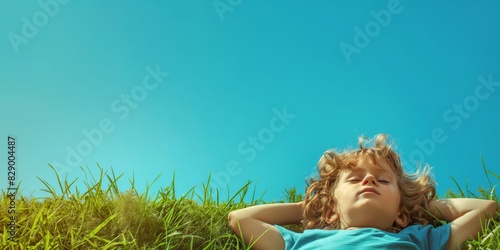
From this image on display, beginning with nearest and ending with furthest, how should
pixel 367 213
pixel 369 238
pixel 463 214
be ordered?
pixel 369 238, pixel 367 213, pixel 463 214

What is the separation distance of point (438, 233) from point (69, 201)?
1974 millimetres

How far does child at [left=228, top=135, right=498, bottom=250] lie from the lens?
9.05 ft

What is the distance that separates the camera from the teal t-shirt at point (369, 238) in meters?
2.63

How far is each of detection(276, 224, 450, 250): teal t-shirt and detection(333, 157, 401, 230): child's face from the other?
7cm

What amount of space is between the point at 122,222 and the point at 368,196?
1240 mm

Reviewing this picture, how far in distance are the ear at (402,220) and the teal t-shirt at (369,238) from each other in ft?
0.22

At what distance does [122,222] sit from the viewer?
290 centimetres

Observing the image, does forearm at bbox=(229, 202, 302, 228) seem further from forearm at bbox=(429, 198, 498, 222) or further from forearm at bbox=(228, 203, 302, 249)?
forearm at bbox=(429, 198, 498, 222)

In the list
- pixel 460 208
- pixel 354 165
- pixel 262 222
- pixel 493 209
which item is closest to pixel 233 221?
pixel 262 222

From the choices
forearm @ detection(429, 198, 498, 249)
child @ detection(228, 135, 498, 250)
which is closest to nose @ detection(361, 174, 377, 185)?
child @ detection(228, 135, 498, 250)

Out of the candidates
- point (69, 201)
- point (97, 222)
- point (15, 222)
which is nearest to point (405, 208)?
point (97, 222)

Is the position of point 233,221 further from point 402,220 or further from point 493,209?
point 493,209

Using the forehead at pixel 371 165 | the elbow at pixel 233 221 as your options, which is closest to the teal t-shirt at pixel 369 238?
the elbow at pixel 233 221

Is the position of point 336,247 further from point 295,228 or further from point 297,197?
point 297,197
